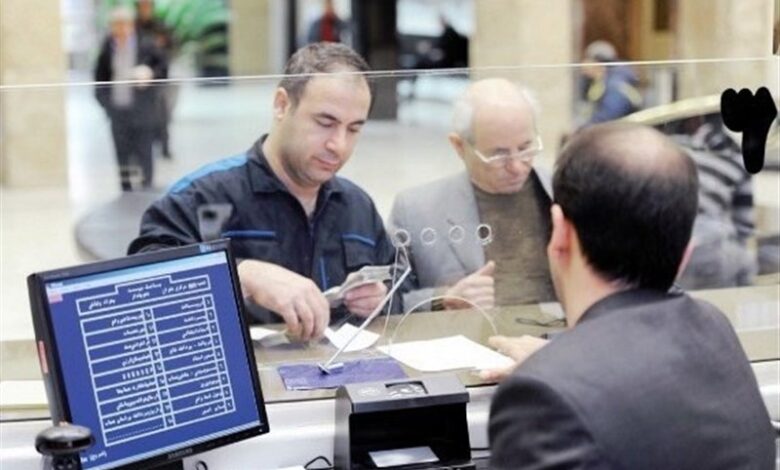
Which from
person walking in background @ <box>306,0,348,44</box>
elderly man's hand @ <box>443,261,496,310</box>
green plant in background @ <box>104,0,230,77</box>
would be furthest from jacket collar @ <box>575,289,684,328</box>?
green plant in background @ <box>104,0,230,77</box>

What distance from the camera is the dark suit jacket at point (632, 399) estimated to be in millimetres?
1762

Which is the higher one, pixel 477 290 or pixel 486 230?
pixel 486 230

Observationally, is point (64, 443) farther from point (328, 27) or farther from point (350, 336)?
point (328, 27)

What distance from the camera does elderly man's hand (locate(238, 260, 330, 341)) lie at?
3.05 meters

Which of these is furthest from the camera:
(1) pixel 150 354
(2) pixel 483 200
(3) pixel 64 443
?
(2) pixel 483 200

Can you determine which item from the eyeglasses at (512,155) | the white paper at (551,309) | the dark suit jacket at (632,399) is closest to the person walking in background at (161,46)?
the eyeglasses at (512,155)

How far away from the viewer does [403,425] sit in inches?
105

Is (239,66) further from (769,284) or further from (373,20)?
(769,284)

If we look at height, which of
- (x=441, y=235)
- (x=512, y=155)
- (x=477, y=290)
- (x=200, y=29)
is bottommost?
(x=200, y=29)

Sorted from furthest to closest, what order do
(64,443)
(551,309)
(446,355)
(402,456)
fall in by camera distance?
(551,309) → (446,355) → (402,456) → (64,443)

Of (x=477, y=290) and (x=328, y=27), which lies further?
(x=328, y=27)

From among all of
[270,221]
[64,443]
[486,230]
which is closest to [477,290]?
[486,230]

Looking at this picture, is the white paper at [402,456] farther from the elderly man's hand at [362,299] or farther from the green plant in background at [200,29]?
the green plant in background at [200,29]

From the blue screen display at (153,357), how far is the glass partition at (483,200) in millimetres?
255
